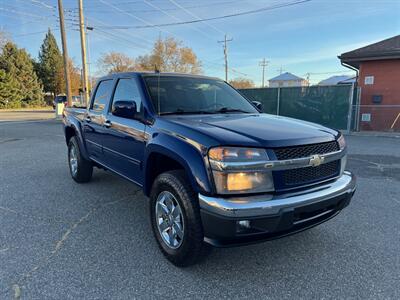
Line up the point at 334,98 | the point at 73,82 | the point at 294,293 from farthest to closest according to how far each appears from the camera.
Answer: the point at 73,82 < the point at 334,98 < the point at 294,293

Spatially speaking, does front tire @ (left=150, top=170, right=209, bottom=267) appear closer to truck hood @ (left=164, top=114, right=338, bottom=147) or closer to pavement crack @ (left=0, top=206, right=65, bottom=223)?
truck hood @ (left=164, top=114, right=338, bottom=147)

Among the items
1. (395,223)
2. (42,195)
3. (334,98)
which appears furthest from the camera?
(334,98)


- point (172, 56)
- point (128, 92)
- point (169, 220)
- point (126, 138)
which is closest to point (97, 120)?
point (128, 92)

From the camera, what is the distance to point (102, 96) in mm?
4492

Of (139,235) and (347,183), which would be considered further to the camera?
(139,235)

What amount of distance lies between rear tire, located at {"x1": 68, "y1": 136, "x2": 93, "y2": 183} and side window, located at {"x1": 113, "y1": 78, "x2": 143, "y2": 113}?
1652mm

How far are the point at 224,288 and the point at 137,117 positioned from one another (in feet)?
6.38

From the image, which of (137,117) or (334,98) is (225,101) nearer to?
(137,117)

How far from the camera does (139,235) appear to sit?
3.40 meters

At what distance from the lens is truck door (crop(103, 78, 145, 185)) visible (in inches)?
132

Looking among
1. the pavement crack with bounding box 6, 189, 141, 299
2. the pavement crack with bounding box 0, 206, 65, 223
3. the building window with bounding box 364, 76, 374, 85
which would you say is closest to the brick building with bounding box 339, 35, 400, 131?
the building window with bounding box 364, 76, 374, 85

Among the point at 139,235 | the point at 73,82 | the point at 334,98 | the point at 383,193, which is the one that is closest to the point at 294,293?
the point at 139,235

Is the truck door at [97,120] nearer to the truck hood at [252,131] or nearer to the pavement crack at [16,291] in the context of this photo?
the truck hood at [252,131]

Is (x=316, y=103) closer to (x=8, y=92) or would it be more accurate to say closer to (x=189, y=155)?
(x=189, y=155)
